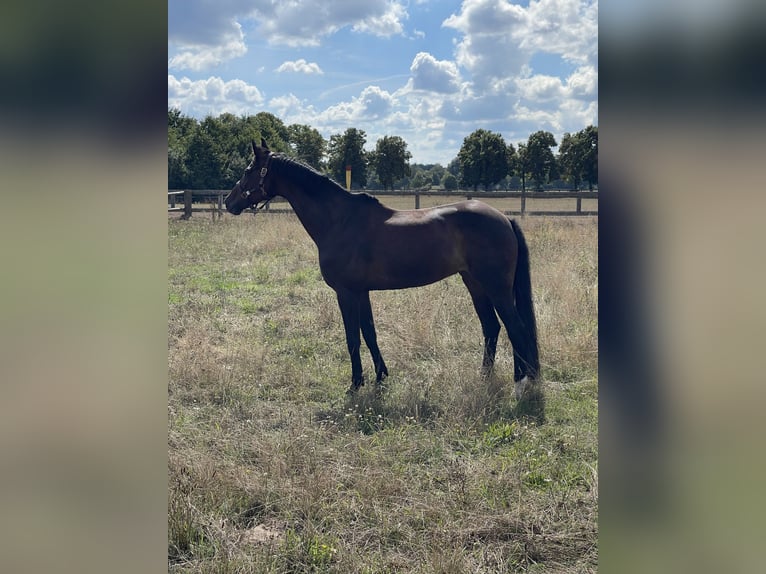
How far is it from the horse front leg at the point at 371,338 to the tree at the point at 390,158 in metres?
49.0

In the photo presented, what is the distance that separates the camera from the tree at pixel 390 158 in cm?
5241

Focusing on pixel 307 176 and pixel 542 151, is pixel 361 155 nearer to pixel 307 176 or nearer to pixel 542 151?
pixel 542 151

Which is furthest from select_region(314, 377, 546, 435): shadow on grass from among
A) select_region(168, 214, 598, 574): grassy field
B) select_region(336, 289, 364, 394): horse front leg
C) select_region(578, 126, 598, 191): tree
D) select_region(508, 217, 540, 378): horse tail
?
select_region(578, 126, 598, 191): tree

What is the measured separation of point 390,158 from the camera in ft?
173

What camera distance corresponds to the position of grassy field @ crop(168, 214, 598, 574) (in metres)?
2.44

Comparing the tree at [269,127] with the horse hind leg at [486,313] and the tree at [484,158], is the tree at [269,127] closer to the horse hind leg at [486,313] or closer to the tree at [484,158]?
the tree at [484,158]

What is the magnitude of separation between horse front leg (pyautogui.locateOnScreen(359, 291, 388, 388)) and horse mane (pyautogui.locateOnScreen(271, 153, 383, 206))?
94 centimetres

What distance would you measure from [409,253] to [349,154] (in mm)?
47932

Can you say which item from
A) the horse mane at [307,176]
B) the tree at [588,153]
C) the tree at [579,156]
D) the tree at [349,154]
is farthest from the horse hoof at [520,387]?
the tree at [349,154]

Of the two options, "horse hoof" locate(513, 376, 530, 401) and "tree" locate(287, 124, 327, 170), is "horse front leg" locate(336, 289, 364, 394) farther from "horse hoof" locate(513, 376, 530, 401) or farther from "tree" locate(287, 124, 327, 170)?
"tree" locate(287, 124, 327, 170)
